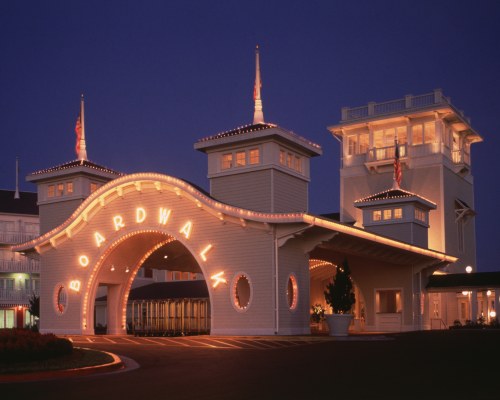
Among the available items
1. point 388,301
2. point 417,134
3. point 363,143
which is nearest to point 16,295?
point 363,143

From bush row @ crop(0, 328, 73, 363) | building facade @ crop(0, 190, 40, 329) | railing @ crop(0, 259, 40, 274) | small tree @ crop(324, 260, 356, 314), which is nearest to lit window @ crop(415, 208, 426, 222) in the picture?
small tree @ crop(324, 260, 356, 314)

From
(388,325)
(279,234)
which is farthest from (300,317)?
(388,325)

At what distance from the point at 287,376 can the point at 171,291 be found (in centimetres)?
4302

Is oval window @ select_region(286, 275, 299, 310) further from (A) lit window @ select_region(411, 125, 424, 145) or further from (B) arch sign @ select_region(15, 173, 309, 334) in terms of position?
(A) lit window @ select_region(411, 125, 424, 145)

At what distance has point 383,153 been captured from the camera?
59.8 m

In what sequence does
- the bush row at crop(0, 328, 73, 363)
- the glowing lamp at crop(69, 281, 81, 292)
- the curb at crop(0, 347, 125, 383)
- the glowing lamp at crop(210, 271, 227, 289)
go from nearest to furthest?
the curb at crop(0, 347, 125, 383)
the bush row at crop(0, 328, 73, 363)
the glowing lamp at crop(210, 271, 227, 289)
the glowing lamp at crop(69, 281, 81, 292)

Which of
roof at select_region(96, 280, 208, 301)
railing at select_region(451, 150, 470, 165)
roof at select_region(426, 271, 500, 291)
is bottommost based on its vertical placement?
roof at select_region(96, 280, 208, 301)

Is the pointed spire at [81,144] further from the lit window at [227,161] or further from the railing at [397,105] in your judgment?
the railing at [397,105]

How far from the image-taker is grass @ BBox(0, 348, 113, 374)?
1791 centimetres

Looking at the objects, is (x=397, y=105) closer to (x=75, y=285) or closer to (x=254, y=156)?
(x=254, y=156)

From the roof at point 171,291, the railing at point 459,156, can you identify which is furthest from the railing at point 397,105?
the roof at point 171,291

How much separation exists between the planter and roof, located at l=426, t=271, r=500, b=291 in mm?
14618

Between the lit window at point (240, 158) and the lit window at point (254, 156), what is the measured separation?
425mm

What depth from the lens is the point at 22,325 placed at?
7000 cm
